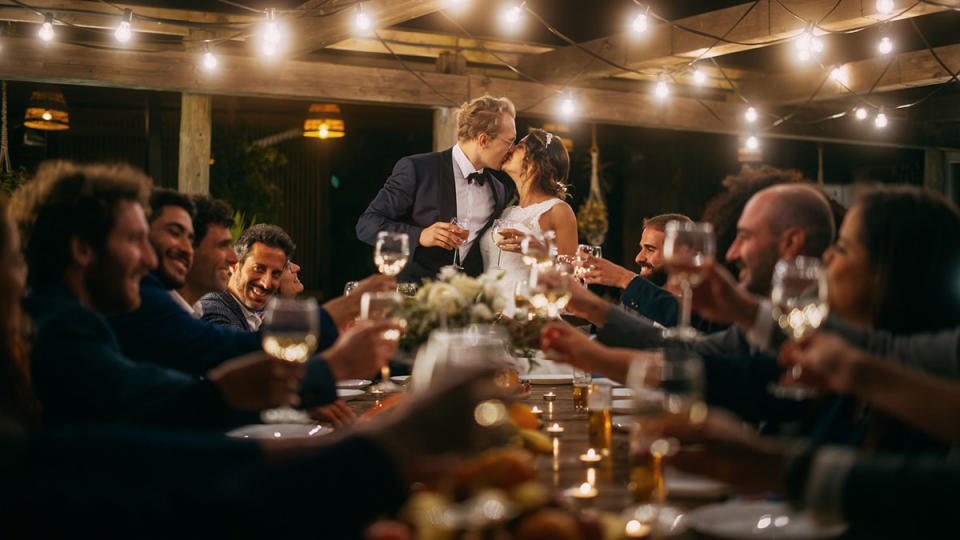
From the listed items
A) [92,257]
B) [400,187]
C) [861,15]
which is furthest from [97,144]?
[92,257]

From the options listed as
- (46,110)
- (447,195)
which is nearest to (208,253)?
(447,195)

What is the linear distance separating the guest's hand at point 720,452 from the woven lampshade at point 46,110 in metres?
6.46

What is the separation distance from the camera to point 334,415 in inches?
92.4

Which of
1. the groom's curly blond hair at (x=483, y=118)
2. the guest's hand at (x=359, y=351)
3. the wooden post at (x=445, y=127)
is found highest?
the wooden post at (x=445, y=127)

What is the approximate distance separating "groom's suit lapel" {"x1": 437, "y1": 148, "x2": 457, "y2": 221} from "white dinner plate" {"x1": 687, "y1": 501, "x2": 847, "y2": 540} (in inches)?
118

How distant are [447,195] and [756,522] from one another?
3.12 meters

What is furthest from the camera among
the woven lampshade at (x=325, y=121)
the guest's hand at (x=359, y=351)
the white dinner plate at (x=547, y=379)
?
the woven lampshade at (x=325, y=121)

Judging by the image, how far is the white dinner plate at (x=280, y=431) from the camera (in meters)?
2.12

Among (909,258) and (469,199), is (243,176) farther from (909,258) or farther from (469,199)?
(909,258)

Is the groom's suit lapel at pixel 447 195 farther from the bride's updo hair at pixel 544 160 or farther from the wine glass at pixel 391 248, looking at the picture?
the wine glass at pixel 391 248

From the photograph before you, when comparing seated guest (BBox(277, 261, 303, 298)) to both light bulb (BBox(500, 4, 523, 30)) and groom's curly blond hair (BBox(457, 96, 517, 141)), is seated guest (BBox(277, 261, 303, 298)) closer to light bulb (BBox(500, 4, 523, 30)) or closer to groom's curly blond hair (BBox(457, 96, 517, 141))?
groom's curly blond hair (BBox(457, 96, 517, 141))

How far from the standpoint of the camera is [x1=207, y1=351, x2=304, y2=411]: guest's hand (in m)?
1.55

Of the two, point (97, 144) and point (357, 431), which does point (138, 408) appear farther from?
point (97, 144)

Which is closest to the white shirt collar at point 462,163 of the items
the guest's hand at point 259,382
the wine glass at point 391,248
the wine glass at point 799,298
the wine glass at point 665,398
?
the wine glass at point 391,248
